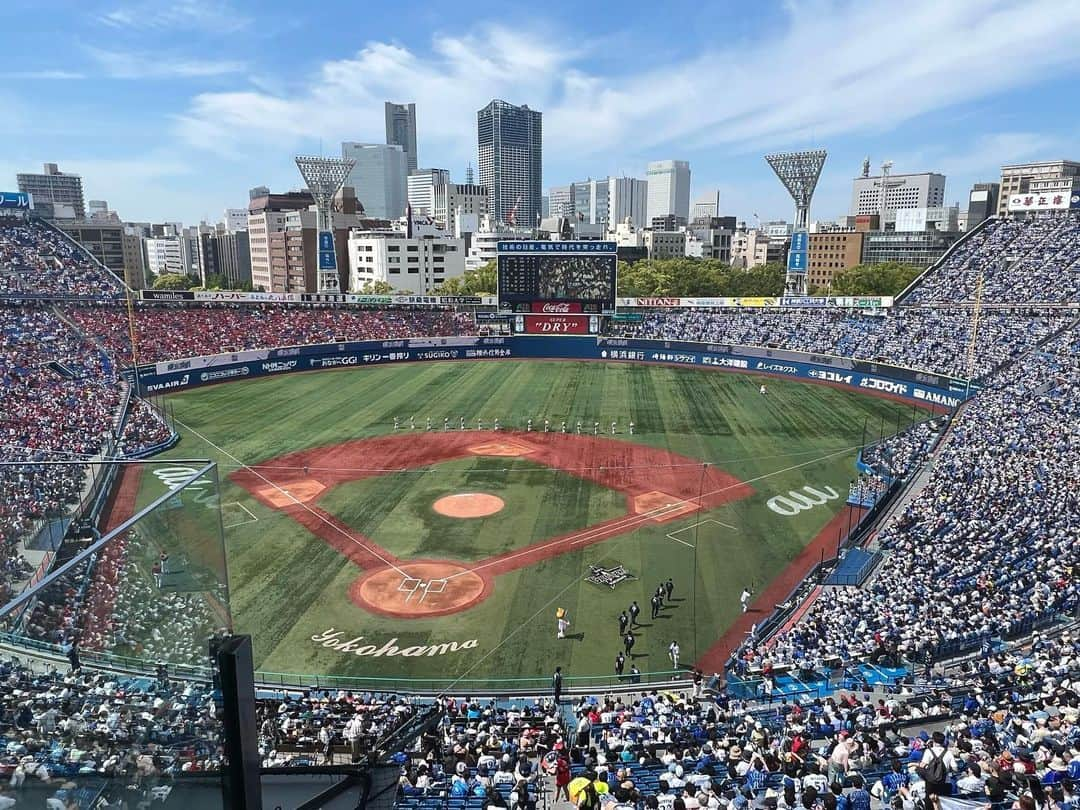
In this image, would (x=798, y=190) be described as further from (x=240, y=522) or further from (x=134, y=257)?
(x=134, y=257)

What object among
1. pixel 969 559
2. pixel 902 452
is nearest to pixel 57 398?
pixel 969 559

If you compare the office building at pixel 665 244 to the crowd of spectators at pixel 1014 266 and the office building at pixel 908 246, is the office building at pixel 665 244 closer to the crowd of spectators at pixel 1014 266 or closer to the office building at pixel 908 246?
the office building at pixel 908 246

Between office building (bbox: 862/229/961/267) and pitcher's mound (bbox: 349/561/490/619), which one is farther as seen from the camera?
office building (bbox: 862/229/961/267)

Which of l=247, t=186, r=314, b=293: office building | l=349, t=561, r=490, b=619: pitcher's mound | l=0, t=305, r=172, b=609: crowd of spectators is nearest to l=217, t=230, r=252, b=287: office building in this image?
l=247, t=186, r=314, b=293: office building

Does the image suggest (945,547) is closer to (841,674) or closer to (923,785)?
(841,674)

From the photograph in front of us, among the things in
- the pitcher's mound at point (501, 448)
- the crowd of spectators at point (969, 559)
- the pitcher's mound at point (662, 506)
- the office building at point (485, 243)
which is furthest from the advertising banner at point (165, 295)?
the office building at point (485, 243)

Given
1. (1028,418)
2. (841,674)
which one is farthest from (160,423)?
(1028,418)

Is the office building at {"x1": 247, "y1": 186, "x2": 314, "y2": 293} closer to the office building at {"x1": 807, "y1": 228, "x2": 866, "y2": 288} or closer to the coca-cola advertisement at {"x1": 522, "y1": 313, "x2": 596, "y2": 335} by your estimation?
the coca-cola advertisement at {"x1": 522, "y1": 313, "x2": 596, "y2": 335}
